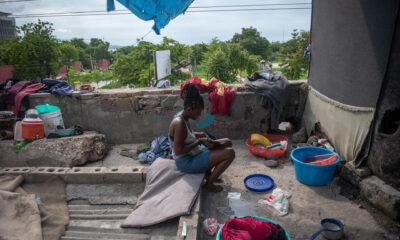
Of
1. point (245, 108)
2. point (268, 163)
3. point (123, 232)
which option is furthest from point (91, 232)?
point (245, 108)

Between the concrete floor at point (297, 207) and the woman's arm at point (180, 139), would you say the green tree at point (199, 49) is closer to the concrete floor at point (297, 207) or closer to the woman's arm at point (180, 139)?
the concrete floor at point (297, 207)

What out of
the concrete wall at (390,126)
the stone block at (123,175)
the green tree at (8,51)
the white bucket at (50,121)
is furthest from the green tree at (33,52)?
the concrete wall at (390,126)

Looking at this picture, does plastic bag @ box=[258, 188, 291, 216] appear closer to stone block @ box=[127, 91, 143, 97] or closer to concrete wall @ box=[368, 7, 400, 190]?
concrete wall @ box=[368, 7, 400, 190]

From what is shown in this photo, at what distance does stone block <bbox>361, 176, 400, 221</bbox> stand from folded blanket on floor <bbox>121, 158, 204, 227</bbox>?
2.07 m

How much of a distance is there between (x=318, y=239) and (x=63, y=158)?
4.35 metres

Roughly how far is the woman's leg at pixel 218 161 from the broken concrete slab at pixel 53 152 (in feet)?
8.56

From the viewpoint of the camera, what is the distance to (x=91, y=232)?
116 inches

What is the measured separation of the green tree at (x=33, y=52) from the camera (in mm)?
15914

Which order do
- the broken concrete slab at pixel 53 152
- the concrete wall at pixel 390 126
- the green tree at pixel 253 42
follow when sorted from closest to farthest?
the concrete wall at pixel 390 126, the broken concrete slab at pixel 53 152, the green tree at pixel 253 42

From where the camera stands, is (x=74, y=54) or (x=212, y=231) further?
(x=74, y=54)

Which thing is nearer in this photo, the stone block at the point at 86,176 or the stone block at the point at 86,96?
the stone block at the point at 86,176

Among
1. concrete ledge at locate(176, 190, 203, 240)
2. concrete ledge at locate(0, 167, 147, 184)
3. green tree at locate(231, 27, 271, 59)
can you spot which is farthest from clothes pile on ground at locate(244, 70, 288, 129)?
green tree at locate(231, 27, 271, 59)

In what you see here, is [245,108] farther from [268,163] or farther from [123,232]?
[123,232]

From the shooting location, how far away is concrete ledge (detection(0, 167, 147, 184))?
12.4 feet
